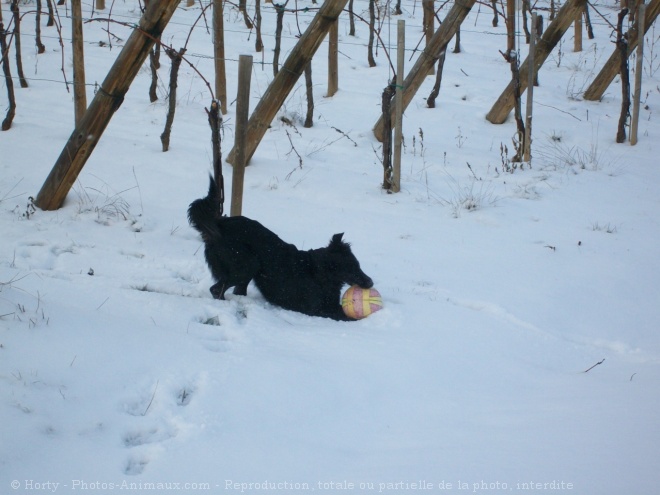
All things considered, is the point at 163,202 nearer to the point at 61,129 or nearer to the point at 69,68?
the point at 61,129

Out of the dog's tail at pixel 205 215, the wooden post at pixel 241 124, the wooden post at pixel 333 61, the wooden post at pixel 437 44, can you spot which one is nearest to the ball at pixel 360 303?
the dog's tail at pixel 205 215

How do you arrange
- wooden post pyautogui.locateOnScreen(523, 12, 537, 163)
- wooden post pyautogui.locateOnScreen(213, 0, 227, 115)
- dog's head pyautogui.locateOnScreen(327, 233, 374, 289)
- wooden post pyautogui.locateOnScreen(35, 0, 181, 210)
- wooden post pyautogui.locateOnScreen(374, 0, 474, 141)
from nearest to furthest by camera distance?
1. dog's head pyautogui.locateOnScreen(327, 233, 374, 289)
2. wooden post pyautogui.locateOnScreen(35, 0, 181, 210)
3. wooden post pyautogui.locateOnScreen(523, 12, 537, 163)
4. wooden post pyautogui.locateOnScreen(374, 0, 474, 141)
5. wooden post pyautogui.locateOnScreen(213, 0, 227, 115)

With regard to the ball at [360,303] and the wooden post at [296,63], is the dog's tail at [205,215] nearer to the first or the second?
the ball at [360,303]

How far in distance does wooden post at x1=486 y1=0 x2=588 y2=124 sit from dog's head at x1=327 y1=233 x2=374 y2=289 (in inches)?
207

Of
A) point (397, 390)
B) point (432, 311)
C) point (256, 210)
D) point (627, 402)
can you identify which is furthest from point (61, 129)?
point (627, 402)

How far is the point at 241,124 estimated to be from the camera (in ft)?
18.6

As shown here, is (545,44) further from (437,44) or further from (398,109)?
(398,109)

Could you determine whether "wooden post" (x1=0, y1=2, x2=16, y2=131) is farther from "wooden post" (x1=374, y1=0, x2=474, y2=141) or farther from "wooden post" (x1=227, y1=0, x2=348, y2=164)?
"wooden post" (x1=374, y1=0, x2=474, y2=141)

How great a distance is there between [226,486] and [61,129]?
26.0 feet

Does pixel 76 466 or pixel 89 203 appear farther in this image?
pixel 89 203

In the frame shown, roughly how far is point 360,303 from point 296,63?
136 inches

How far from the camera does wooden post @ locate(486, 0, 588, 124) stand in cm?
925

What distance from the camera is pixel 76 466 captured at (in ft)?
8.55

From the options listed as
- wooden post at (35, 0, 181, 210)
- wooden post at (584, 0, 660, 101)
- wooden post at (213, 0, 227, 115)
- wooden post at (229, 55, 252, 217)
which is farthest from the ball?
wooden post at (584, 0, 660, 101)
